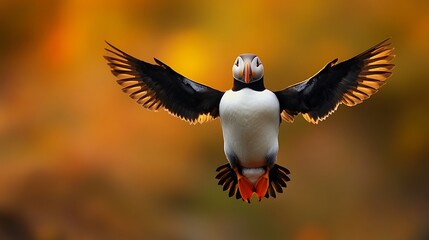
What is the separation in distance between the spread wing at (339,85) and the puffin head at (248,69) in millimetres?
141

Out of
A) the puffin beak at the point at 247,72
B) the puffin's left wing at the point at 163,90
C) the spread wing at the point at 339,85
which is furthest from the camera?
the puffin's left wing at the point at 163,90

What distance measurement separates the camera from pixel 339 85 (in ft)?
6.30

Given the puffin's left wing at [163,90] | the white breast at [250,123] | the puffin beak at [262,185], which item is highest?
the puffin's left wing at [163,90]

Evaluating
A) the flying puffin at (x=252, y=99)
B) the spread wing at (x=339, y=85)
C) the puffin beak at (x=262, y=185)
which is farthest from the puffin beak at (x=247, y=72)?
the puffin beak at (x=262, y=185)

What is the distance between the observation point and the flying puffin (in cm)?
179

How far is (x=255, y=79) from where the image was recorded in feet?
5.85

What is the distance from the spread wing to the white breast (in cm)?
9

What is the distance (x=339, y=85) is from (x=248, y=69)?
12.7 inches

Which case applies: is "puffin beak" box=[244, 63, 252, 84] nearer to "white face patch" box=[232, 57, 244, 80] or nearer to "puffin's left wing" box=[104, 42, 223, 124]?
"white face patch" box=[232, 57, 244, 80]

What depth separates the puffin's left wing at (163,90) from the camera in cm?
197

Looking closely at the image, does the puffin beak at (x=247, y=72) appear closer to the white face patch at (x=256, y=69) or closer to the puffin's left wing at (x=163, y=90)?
the white face patch at (x=256, y=69)

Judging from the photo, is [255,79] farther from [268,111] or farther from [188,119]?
[188,119]

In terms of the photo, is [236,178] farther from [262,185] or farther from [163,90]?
[163,90]

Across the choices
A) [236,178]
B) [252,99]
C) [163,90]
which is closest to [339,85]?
[252,99]
